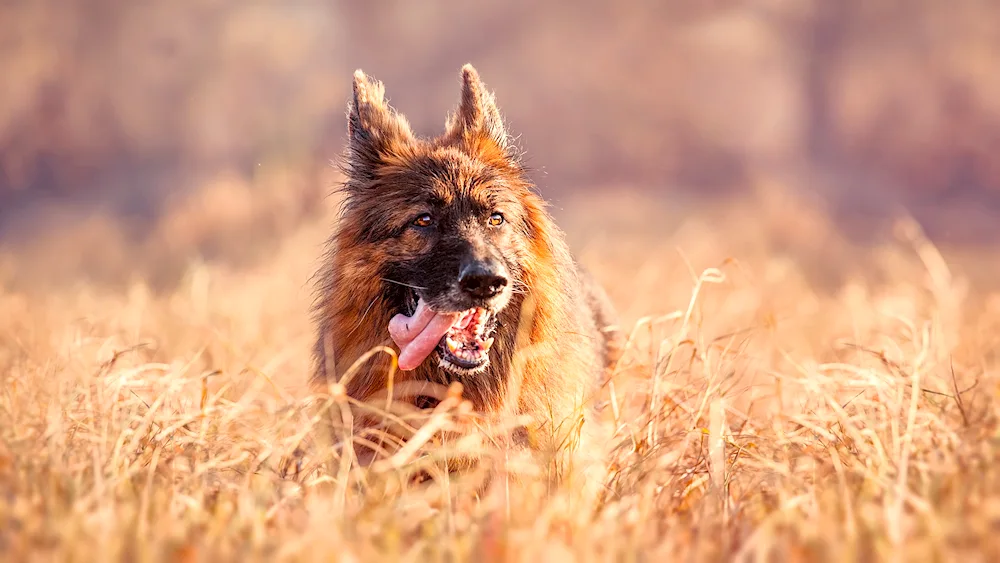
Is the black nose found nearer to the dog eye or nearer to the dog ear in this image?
the dog eye

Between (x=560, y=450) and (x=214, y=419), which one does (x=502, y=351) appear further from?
(x=214, y=419)

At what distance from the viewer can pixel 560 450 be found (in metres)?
3.43

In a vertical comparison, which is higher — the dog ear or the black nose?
the dog ear

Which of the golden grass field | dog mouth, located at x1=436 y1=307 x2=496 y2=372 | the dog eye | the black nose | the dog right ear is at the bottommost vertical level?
the golden grass field

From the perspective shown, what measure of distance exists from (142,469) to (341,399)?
811 millimetres

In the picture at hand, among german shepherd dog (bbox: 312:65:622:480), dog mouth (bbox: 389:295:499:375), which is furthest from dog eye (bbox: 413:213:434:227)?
dog mouth (bbox: 389:295:499:375)

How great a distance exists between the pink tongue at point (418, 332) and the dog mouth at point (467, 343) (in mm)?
47

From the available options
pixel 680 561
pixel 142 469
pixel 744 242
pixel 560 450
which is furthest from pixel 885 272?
pixel 142 469

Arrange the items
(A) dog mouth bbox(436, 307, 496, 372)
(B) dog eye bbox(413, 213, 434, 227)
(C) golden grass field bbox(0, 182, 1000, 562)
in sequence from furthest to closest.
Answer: (B) dog eye bbox(413, 213, 434, 227)
(A) dog mouth bbox(436, 307, 496, 372)
(C) golden grass field bbox(0, 182, 1000, 562)

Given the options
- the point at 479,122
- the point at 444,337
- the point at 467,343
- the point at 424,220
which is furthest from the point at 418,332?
the point at 479,122

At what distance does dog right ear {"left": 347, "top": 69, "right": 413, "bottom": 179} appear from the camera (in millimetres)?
4152

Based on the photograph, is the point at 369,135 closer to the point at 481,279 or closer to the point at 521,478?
the point at 481,279

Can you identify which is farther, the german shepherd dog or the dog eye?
the dog eye

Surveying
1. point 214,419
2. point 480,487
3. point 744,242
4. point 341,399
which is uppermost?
point 744,242
